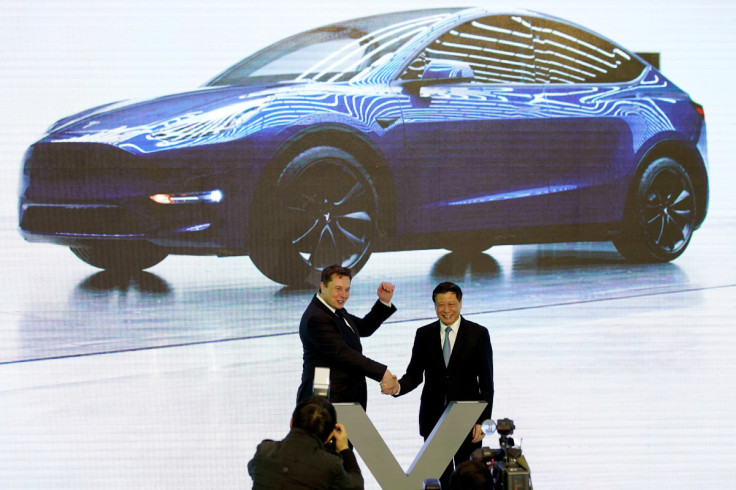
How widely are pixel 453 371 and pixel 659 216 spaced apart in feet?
6.74

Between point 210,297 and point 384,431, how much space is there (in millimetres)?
1015

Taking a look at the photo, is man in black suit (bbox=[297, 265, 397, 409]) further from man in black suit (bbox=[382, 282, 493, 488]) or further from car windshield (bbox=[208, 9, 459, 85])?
car windshield (bbox=[208, 9, 459, 85])

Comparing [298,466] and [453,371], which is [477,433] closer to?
[453,371]

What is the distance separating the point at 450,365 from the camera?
11.1ft

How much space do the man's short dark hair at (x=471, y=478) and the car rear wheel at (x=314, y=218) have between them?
7.45 feet

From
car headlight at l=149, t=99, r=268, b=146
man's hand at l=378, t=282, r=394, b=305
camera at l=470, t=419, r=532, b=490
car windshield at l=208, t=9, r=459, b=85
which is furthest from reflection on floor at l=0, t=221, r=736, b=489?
camera at l=470, t=419, r=532, b=490

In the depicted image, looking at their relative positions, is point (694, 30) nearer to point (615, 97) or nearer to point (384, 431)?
point (615, 97)

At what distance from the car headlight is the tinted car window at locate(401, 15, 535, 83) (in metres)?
0.78

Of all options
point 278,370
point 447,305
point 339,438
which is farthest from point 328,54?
point 339,438

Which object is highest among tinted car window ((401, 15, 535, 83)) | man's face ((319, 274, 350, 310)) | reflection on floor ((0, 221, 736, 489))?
tinted car window ((401, 15, 535, 83))

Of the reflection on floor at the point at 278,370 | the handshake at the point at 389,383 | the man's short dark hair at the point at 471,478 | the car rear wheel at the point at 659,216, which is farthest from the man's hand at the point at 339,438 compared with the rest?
the car rear wheel at the point at 659,216

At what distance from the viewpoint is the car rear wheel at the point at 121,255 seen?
14.1 ft

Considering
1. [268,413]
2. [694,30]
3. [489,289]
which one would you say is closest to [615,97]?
[694,30]

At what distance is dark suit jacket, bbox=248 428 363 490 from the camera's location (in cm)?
255
